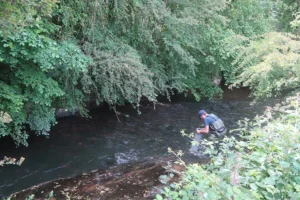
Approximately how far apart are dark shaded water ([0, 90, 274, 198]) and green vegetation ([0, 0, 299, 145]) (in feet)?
2.06

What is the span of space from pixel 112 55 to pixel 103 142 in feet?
7.65

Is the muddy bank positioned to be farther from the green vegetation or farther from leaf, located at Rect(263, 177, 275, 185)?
leaf, located at Rect(263, 177, 275, 185)

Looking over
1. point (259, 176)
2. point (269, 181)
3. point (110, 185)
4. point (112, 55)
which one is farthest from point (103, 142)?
point (269, 181)

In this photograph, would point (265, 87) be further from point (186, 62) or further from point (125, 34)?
point (125, 34)

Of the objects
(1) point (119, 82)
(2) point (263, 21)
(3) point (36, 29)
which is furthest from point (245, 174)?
(2) point (263, 21)

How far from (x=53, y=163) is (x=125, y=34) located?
450cm

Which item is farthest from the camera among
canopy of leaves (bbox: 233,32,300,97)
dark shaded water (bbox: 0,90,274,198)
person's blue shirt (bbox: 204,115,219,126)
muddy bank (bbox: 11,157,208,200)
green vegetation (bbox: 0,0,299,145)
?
person's blue shirt (bbox: 204,115,219,126)

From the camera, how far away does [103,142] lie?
8.04 meters

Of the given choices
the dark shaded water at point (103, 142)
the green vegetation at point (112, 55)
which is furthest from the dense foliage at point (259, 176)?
the dark shaded water at point (103, 142)

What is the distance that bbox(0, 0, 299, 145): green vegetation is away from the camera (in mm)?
5758

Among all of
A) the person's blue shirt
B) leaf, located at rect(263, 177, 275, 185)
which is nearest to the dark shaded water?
the person's blue shirt

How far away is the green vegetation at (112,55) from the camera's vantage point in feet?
18.9

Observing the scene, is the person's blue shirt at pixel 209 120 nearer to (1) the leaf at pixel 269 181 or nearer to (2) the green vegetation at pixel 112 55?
(2) the green vegetation at pixel 112 55

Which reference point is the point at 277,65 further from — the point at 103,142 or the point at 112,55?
the point at 103,142
